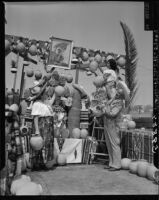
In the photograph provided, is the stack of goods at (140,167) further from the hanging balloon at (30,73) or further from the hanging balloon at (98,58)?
the hanging balloon at (30,73)

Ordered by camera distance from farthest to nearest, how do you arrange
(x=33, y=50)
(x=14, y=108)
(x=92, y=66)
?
(x=92, y=66), (x=33, y=50), (x=14, y=108)

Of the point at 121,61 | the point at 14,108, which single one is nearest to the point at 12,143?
the point at 14,108

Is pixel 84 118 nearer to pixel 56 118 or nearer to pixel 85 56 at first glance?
pixel 56 118

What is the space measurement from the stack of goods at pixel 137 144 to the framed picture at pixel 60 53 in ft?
4.96

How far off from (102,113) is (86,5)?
65.2 inches

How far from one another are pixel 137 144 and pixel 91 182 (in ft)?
3.58

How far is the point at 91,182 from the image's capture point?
4.60m

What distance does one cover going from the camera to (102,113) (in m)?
5.14

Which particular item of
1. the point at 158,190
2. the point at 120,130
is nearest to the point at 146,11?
the point at 120,130

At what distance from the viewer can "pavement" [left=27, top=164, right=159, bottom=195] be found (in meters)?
4.41

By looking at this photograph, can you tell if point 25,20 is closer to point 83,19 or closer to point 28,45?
point 28,45

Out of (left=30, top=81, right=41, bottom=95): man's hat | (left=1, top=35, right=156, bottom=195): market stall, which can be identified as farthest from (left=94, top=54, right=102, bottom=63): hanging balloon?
(left=30, top=81, right=41, bottom=95): man's hat

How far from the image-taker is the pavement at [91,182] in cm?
441

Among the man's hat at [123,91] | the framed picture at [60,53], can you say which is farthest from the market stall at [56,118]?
the man's hat at [123,91]
